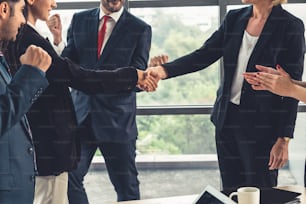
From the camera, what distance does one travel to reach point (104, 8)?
2.73 metres

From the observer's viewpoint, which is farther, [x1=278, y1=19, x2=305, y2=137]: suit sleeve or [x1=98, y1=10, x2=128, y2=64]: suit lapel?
[x1=98, y1=10, x2=128, y2=64]: suit lapel

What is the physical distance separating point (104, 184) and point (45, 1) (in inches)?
67.2

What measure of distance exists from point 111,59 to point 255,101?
2.46ft

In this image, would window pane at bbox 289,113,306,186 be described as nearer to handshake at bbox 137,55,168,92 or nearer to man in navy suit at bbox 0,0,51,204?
handshake at bbox 137,55,168,92

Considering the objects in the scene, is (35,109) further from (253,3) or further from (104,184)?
(104,184)

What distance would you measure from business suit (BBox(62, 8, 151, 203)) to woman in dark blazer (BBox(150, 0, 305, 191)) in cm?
49

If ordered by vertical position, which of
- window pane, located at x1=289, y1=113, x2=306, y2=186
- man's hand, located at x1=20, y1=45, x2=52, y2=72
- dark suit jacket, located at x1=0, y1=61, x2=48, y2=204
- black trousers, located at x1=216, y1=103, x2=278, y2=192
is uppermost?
man's hand, located at x1=20, y1=45, x2=52, y2=72

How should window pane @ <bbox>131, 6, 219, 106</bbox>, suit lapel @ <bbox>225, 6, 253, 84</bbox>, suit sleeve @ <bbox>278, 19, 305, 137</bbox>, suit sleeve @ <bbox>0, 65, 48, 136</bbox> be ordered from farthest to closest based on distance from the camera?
1. window pane @ <bbox>131, 6, 219, 106</bbox>
2. suit lapel @ <bbox>225, 6, 253, 84</bbox>
3. suit sleeve @ <bbox>278, 19, 305, 137</bbox>
4. suit sleeve @ <bbox>0, 65, 48, 136</bbox>

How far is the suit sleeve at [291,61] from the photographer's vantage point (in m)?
2.25

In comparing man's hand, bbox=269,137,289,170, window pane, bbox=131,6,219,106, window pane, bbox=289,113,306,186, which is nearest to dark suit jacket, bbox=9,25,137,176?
man's hand, bbox=269,137,289,170

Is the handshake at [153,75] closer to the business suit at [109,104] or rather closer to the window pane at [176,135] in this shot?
the business suit at [109,104]

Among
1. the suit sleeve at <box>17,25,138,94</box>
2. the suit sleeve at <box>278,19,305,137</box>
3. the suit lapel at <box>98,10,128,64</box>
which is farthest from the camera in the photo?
the suit lapel at <box>98,10,128,64</box>

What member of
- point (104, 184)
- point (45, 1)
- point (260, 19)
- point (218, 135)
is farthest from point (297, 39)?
point (104, 184)

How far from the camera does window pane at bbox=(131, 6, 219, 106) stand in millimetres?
3211
